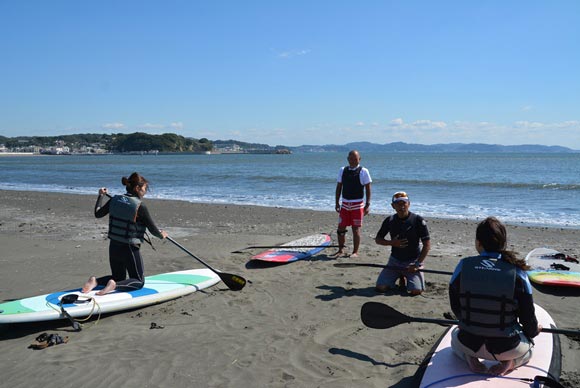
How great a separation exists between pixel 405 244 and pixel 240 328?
94.5 inches

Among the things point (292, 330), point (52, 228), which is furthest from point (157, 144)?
point (292, 330)

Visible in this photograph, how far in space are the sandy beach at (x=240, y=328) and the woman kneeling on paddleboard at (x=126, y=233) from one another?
42 centimetres

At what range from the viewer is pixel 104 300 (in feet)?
17.3

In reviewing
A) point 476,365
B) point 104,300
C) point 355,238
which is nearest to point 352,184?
point 355,238

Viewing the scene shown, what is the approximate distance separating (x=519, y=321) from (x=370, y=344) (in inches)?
58.1

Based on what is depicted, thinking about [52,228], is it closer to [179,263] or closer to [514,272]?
[179,263]

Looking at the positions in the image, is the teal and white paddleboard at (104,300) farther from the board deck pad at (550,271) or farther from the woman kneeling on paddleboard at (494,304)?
the board deck pad at (550,271)

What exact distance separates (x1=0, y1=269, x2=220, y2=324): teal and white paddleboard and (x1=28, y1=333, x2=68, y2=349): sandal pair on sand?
0.81ft

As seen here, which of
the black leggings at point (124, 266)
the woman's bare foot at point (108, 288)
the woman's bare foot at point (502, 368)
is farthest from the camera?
the black leggings at point (124, 266)

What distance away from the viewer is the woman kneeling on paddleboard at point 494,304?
10.8 ft

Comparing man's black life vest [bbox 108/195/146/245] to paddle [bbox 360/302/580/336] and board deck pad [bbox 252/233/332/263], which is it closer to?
board deck pad [bbox 252/233/332/263]

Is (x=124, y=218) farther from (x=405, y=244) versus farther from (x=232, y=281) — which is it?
(x=405, y=244)

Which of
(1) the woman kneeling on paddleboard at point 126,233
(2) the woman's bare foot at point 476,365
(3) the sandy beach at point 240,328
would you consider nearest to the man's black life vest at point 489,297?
(2) the woman's bare foot at point 476,365

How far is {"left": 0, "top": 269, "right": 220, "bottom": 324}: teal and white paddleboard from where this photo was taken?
4.82 m
